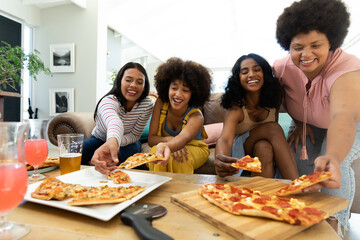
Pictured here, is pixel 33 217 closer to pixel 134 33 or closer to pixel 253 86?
pixel 253 86

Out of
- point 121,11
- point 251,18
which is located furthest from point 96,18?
point 251,18

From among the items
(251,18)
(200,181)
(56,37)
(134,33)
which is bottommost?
(200,181)

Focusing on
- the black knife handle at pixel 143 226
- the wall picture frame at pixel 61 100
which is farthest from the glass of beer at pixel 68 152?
the wall picture frame at pixel 61 100

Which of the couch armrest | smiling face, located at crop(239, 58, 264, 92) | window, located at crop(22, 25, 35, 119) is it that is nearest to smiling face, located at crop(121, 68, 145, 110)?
the couch armrest

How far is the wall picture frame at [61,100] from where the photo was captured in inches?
200

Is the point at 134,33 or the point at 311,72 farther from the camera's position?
the point at 134,33

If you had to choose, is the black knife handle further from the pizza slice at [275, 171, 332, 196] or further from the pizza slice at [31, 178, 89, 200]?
the pizza slice at [275, 171, 332, 196]

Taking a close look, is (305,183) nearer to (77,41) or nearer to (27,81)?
(77,41)

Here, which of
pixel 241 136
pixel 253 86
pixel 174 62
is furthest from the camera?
pixel 174 62

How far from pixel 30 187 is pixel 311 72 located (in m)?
1.72

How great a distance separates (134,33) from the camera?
7.55 meters

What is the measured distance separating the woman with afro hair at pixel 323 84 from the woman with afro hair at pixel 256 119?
0.15 meters

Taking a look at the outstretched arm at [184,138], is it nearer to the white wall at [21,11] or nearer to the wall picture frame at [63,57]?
the wall picture frame at [63,57]

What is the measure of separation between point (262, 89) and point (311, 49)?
476 millimetres
